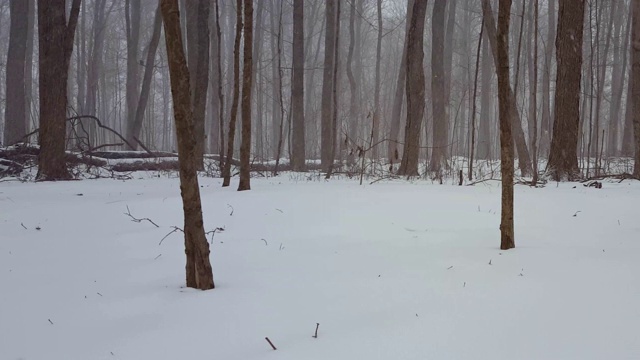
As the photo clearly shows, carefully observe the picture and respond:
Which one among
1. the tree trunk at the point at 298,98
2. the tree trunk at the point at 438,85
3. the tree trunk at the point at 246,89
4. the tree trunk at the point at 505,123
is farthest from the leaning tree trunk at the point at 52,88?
the tree trunk at the point at 438,85

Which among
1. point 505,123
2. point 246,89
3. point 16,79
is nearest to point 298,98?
point 246,89

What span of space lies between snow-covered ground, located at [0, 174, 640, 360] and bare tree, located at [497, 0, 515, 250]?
152 millimetres

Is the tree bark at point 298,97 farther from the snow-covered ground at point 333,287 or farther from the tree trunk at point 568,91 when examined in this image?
the snow-covered ground at point 333,287

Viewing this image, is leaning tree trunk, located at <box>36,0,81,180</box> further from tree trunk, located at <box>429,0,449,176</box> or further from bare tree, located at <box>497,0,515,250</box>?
tree trunk, located at <box>429,0,449,176</box>

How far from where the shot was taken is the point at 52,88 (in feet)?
26.4

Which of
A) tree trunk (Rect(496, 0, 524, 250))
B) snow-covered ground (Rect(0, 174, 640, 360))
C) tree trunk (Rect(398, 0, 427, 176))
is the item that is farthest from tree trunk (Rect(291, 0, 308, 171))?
tree trunk (Rect(496, 0, 524, 250))

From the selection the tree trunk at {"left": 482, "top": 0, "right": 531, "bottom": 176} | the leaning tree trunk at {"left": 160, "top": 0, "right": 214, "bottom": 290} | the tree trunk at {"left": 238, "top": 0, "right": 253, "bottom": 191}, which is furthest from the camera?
the tree trunk at {"left": 482, "top": 0, "right": 531, "bottom": 176}

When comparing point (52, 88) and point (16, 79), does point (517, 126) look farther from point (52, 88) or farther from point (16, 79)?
point (16, 79)

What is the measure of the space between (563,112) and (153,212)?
654 cm

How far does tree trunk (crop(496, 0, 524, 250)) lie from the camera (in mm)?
2873

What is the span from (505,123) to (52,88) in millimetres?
7573

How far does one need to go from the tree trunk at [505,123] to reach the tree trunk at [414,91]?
19.7 feet

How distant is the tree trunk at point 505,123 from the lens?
9.43 ft

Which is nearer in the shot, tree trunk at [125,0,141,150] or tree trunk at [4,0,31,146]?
tree trunk at [4,0,31,146]
